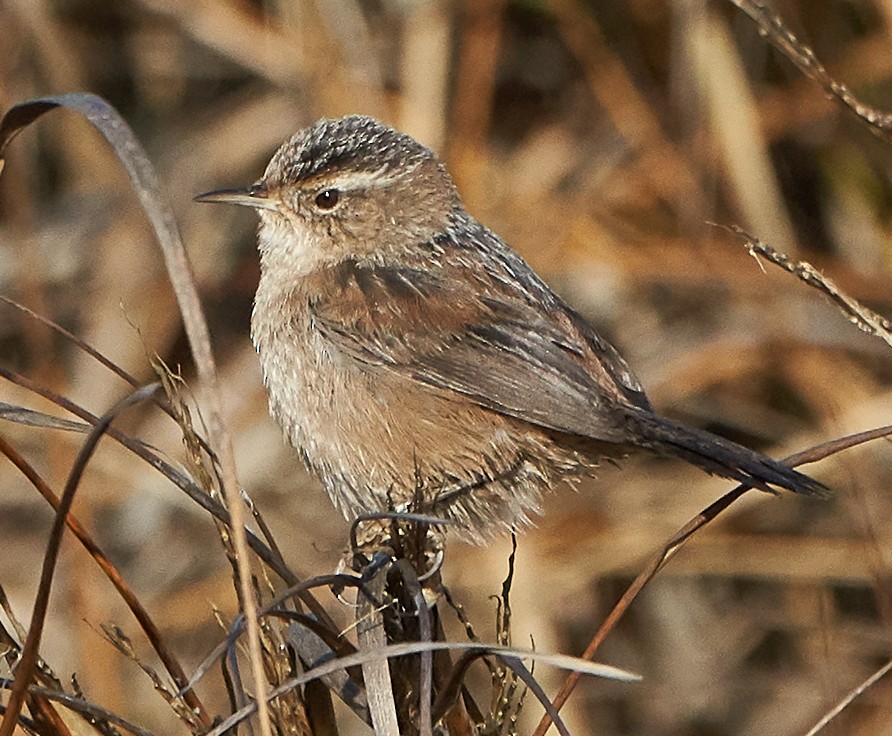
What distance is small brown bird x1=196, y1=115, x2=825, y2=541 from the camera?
3.65 meters

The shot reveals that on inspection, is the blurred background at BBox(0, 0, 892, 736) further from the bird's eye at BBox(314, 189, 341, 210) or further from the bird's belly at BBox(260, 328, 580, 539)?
the bird's belly at BBox(260, 328, 580, 539)

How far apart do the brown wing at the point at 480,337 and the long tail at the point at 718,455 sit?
16 cm

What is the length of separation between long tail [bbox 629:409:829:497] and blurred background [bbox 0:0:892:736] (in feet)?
9.39

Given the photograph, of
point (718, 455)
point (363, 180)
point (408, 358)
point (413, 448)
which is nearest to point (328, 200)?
point (363, 180)

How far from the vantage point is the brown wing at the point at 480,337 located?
3.61 m

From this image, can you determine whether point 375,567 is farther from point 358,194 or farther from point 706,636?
point 706,636

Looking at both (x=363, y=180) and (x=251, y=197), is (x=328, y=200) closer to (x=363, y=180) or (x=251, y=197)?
(x=363, y=180)

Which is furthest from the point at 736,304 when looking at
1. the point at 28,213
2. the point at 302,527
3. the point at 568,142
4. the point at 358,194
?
the point at 28,213

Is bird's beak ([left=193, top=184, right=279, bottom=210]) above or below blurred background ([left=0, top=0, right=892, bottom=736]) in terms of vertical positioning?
below

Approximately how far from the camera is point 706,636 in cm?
706

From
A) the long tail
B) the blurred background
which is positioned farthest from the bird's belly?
the blurred background

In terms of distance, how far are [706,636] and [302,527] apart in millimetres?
2142

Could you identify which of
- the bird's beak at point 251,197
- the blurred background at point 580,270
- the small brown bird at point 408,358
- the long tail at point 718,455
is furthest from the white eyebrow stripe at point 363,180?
the blurred background at point 580,270

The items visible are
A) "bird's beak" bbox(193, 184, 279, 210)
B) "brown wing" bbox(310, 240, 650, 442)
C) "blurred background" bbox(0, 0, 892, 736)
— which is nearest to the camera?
"brown wing" bbox(310, 240, 650, 442)
